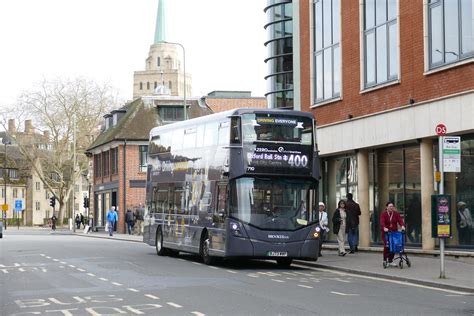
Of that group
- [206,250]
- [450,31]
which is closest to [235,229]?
[206,250]

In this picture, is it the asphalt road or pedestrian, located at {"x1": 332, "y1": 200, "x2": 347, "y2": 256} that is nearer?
the asphalt road

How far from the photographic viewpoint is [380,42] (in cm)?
2850

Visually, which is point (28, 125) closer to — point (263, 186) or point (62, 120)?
point (62, 120)

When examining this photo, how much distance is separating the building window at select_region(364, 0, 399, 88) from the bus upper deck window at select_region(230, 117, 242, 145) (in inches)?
278

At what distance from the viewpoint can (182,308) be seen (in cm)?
1345

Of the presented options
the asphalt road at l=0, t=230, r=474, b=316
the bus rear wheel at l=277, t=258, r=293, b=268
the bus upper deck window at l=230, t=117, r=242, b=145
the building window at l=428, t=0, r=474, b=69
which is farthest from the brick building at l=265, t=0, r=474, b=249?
the bus upper deck window at l=230, t=117, r=242, b=145

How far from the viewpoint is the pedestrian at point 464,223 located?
23.9 m

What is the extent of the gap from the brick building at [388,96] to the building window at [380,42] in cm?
3

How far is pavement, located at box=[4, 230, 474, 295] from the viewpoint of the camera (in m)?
18.0

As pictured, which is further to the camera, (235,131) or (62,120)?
(62,120)

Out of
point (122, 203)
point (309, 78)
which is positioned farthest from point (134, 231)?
point (309, 78)

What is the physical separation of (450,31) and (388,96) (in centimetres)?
404

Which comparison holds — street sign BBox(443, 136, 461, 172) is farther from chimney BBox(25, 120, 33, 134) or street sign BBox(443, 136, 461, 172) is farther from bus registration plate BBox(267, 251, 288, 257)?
chimney BBox(25, 120, 33, 134)

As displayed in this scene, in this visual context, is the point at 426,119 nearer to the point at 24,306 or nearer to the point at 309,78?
the point at 309,78
